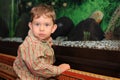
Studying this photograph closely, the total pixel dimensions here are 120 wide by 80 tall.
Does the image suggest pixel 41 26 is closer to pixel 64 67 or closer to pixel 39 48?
pixel 39 48

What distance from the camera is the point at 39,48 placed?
1839mm

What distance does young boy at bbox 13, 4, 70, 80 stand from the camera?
1.82 meters

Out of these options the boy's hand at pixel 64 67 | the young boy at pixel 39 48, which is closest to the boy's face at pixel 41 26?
the young boy at pixel 39 48

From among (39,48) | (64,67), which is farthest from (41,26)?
(64,67)

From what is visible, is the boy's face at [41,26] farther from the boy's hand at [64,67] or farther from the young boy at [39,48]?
the boy's hand at [64,67]

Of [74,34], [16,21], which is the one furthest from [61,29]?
[16,21]

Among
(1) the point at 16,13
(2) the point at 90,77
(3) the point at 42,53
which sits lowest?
(2) the point at 90,77

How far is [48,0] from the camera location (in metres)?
2.56

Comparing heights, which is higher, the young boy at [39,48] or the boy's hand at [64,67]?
the young boy at [39,48]

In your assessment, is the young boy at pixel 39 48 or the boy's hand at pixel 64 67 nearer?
the young boy at pixel 39 48

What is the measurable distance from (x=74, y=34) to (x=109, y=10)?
386 millimetres

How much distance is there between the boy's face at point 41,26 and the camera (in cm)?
185

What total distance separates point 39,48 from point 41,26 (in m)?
0.14

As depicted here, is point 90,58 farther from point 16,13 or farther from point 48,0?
point 16,13
